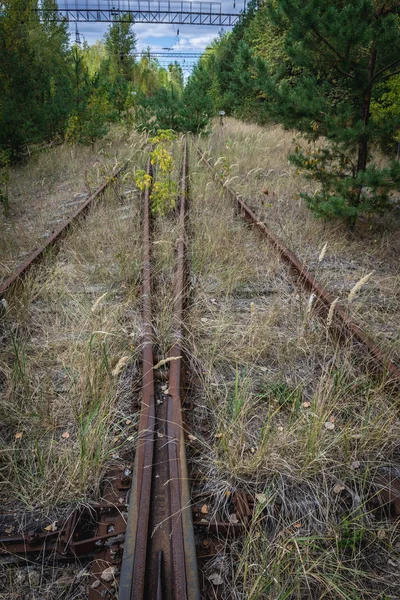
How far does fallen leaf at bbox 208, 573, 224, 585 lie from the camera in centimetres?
160

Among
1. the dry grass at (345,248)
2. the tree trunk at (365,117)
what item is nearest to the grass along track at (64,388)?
the dry grass at (345,248)

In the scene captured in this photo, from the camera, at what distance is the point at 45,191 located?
8234mm

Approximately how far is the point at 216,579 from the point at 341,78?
18.8ft

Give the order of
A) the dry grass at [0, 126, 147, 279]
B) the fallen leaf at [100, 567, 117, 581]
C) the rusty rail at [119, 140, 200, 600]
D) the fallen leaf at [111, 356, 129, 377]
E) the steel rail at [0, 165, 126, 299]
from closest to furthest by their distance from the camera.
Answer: the rusty rail at [119, 140, 200, 600] → the fallen leaf at [100, 567, 117, 581] → the fallen leaf at [111, 356, 129, 377] → the steel rail at [0, 165, 126, 299] → the dry grass at [0, 126, 147, 279]

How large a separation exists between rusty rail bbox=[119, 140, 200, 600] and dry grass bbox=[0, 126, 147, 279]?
273 centimetres

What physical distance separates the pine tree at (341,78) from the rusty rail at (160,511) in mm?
3640

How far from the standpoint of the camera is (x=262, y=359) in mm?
3025

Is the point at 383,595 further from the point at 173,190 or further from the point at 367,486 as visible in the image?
the point at 173,190

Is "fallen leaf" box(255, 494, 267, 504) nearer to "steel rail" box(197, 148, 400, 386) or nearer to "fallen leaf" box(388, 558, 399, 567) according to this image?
"fallen leaf" box(388, 558, 399, 567)

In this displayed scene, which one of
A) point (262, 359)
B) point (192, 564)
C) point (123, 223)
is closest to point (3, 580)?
point (192, 564)

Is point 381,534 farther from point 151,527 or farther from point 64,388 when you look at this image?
point 64,388

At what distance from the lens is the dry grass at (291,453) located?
164 centimetres

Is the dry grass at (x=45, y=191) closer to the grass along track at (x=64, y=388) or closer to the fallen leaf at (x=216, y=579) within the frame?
the grass along track at (x=64, y=388)

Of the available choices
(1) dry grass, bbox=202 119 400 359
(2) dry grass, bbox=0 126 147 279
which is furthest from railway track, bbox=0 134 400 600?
(2) dry grass, bbox=0 126 147 279
